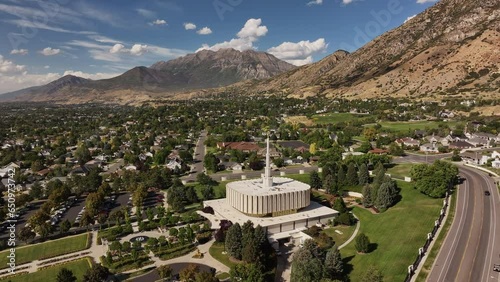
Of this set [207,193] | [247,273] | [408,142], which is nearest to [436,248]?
[247,273]

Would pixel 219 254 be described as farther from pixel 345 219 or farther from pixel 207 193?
pixel 207 193

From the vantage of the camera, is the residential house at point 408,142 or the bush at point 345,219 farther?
the residential house at point 408,142

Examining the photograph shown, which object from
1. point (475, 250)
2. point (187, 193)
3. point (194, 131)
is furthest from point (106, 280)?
A: point (194, 131)

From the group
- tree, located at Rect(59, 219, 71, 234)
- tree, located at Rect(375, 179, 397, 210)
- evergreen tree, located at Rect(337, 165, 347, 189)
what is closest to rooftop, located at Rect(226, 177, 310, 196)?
tree, located at Rect(375, 179, 397, 210)

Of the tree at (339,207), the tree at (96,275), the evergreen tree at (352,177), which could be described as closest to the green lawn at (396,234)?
the tree at (339,207)

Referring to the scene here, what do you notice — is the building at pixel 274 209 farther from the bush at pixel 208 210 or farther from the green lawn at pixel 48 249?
the green lawn at pixel 48 249
